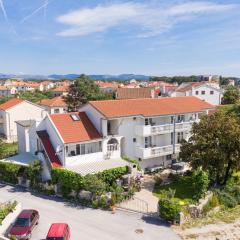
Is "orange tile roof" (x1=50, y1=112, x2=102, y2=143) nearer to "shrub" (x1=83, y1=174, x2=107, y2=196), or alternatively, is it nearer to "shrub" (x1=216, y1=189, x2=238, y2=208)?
"shrub" (x1=83, y1=174, x2=107, y2=196)

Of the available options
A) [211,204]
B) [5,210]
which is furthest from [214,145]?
[5,210]

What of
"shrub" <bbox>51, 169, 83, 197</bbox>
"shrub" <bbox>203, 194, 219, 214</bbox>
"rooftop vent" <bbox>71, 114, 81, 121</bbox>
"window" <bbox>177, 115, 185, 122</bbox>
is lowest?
"shrub" <bbox>203, 194, 219, 214</bbox>

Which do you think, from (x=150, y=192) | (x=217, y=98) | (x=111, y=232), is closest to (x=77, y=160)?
(x=150, y=192)

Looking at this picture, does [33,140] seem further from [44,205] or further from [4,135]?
[4,135]

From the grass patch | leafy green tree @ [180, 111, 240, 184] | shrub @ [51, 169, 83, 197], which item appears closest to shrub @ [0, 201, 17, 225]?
shrub @ [51, 169, 83, 197]

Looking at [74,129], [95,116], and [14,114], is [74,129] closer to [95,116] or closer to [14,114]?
[95,116]

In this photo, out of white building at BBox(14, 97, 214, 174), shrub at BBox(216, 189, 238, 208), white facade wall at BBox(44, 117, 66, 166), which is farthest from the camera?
white building at BBox(14, 97, 214, 174)

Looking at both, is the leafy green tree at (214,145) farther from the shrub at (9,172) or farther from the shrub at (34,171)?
the shrub at (9,172)
